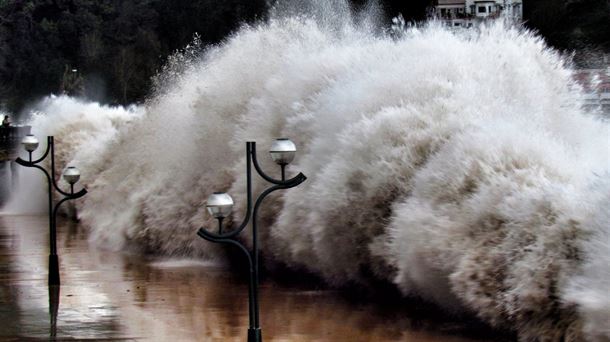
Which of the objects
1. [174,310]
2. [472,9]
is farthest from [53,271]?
[472,9]

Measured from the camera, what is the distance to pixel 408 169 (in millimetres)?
14289

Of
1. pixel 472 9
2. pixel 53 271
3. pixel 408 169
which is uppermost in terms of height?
pixel 472 9

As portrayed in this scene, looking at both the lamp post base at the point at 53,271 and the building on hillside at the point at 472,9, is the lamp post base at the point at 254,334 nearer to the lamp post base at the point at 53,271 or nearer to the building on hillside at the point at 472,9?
the lamp post base at the point at 53,271

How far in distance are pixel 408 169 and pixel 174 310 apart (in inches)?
113

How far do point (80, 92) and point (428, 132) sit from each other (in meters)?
54.7

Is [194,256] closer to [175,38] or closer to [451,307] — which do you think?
[451,307]

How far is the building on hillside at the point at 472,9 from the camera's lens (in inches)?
1847

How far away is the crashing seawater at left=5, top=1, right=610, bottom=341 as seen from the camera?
1140 centimetres

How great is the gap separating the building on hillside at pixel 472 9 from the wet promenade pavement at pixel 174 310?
30.0 metres

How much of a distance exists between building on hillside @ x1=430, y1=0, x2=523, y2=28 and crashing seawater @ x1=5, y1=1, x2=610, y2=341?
24397 millimetres

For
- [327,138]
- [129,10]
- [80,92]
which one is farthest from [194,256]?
[129,10]

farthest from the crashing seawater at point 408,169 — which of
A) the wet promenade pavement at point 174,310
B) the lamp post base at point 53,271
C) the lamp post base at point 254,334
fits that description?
the lamp post base at point 53,271

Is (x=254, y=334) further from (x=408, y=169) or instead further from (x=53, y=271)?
(x=53, y=271)

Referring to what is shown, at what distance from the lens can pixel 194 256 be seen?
62.2 ft
